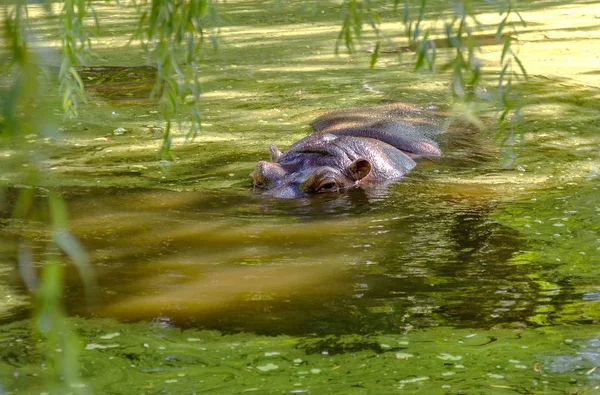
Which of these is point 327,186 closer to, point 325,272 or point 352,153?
point 352,153

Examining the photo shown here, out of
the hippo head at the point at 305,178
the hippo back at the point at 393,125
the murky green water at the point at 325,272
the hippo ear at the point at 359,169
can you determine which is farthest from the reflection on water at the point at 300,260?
the hippo back at the point at 393,125

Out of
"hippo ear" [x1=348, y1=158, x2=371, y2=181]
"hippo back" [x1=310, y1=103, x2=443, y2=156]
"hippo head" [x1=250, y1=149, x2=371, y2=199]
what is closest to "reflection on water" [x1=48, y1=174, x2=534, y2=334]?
"hippo head" [x1=250, y1=149, x2=371, y2=199]

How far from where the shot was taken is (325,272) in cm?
442

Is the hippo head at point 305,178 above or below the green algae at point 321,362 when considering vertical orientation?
below

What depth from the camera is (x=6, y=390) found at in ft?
10.7

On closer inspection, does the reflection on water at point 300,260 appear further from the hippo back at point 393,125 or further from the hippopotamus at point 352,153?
the hippo back at point 393,125

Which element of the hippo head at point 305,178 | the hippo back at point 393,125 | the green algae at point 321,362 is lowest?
the hippo back at point 393,125

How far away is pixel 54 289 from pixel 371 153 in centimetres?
510

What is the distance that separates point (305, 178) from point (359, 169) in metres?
0.38

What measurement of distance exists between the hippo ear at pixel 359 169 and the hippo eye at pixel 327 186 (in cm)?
18

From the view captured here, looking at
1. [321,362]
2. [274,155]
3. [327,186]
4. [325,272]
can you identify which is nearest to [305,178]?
[327,186]

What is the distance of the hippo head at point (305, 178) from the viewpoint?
19.4 ft

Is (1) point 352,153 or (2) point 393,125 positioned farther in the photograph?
(2) point 393,125

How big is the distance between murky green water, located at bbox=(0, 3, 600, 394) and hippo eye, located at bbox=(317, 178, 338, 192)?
0.11 metres
